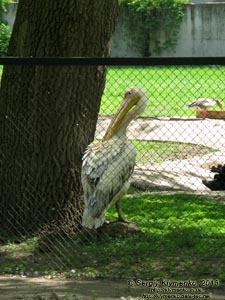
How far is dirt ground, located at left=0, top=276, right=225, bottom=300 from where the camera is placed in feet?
20.4

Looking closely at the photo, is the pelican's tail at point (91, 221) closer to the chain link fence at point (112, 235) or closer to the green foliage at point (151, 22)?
the chain link fence at point (112, 235)

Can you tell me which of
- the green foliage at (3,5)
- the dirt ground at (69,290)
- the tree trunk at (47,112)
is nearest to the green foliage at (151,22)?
the green foliage at (3,5)

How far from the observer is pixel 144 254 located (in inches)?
286

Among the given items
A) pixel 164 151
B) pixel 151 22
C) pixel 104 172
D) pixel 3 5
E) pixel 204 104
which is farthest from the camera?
pixel 3 5

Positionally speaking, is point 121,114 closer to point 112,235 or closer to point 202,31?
point 112,235

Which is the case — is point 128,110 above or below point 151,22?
below

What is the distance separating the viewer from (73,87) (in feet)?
25.0

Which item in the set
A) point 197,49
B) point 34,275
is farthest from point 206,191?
point 197,49

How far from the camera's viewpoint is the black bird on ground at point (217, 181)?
35.2ft

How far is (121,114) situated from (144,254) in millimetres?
1437

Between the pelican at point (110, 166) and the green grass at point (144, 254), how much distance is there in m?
0.29

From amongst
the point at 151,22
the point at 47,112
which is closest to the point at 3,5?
the point at 151,22

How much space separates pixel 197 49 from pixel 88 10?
22.1m

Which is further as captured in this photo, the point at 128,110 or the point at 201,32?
the point at 201,32
